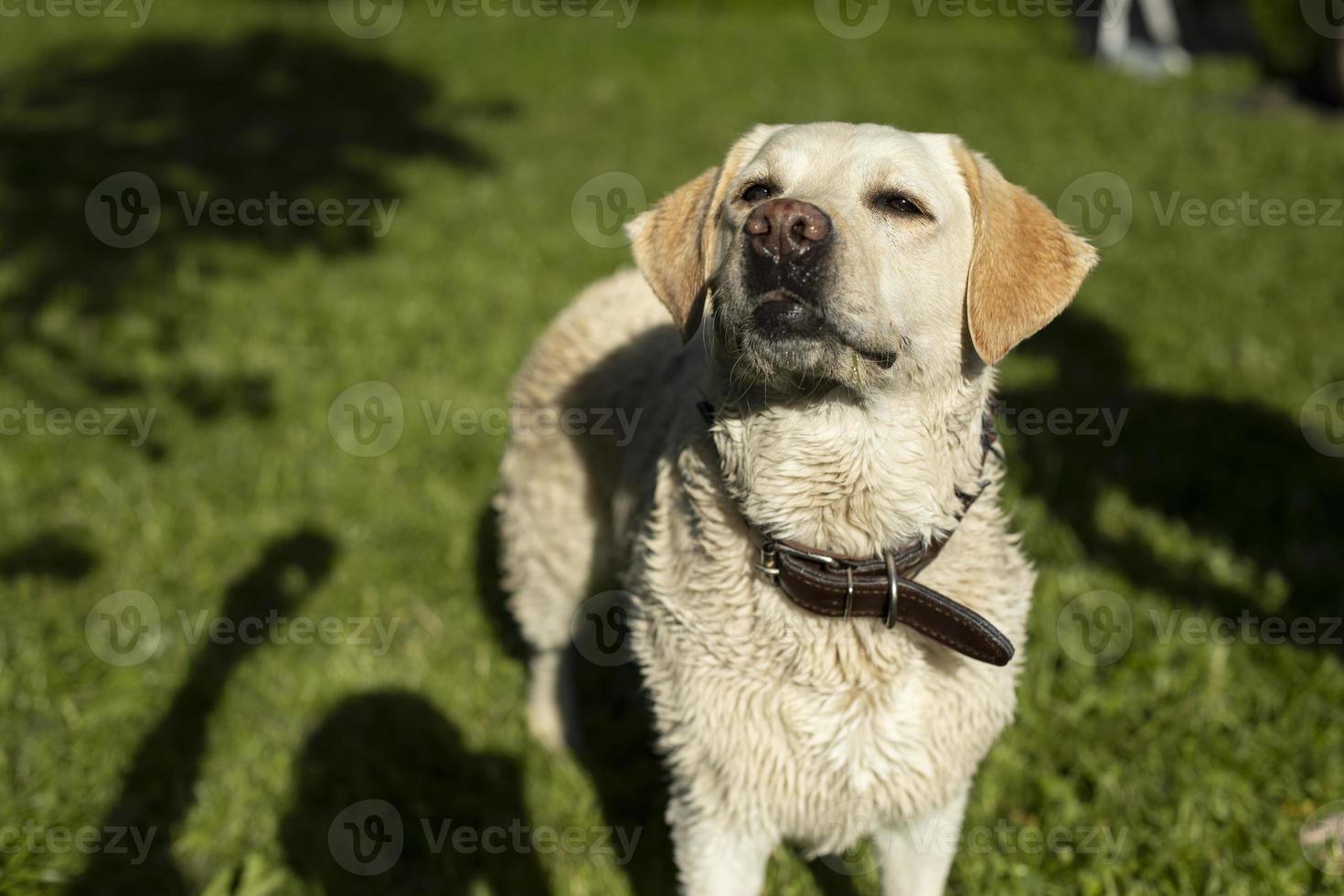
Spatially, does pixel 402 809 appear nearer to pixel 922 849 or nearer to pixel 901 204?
pixel 922 849

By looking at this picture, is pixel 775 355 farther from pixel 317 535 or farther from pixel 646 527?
pixel 317 535

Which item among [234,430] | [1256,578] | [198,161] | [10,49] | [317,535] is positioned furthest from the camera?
[10,49]

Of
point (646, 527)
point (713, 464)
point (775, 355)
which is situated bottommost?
point (646, 527)

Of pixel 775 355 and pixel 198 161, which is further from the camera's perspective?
pixel 198 161

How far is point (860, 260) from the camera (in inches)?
91.4

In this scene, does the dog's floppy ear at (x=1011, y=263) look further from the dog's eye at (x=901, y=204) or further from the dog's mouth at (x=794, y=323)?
the dog's mouth at (x=794, y=323)

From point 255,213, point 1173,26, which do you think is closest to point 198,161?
point 255,213

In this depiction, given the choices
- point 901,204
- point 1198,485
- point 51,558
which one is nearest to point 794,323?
point 901,204

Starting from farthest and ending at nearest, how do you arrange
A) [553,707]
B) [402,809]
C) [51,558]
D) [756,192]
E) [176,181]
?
1. [176,181]
2. [51,558]
3. [553,707]
4. [402,809]
5. [756,192]

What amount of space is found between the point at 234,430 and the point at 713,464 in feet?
12.9

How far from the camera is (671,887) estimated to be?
3357mm

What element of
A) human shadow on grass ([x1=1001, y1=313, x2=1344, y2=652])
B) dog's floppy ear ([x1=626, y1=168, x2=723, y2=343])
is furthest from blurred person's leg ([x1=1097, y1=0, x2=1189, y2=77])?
dog's floppy ear ([x1=626, y1=168, x2=723, y2=343])

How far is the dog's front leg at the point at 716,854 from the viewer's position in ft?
8.77

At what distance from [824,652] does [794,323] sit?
0.77 m
